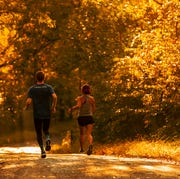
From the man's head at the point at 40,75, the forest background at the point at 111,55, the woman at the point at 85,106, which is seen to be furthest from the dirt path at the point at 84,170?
the forest background at the point at 111,55

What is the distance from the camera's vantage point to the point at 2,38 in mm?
32438

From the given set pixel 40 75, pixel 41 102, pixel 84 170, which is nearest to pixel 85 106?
pixel 41 102

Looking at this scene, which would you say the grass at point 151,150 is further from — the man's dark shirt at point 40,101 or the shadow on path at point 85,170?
the man's dark shirt at point 40,101

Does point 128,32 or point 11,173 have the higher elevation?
point 128,32

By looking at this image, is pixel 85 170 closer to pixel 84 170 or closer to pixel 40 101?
pixel 84 170

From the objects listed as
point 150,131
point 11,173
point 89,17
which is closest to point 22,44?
point 89,17

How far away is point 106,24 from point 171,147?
1306 centimetres

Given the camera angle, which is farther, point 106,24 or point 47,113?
point 106,24

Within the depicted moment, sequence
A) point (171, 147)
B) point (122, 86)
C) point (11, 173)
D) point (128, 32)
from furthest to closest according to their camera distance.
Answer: point (128, 32) < point (122, 86) < point (171, 147) < point (11, 173)

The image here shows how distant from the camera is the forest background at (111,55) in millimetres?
19016

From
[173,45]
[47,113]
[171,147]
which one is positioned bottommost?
[171,147]

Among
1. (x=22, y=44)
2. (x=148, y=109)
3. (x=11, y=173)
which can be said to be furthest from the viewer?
(x=22, y=44)

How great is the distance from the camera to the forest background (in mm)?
19016

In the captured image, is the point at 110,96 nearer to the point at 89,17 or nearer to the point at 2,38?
the point at 89,17
